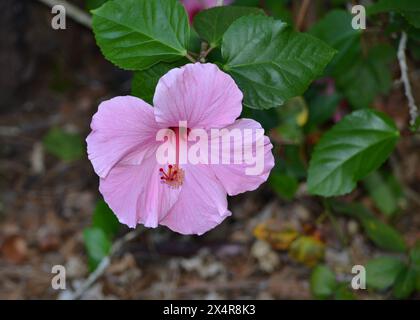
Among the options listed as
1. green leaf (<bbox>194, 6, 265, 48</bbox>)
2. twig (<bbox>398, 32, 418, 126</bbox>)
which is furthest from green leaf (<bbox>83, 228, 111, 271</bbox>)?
twig (<bbox>398, 32, 418, 126</bbox>)

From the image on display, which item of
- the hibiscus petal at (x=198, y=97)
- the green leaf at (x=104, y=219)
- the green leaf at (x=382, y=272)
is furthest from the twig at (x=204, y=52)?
the green leaf at (x=382, y=272)

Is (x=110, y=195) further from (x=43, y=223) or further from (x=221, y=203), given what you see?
(x=43, y=223)

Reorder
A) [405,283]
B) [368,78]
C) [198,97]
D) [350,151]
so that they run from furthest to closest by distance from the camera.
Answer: [368,78]
[405,283]
[350,151]
[198,97]

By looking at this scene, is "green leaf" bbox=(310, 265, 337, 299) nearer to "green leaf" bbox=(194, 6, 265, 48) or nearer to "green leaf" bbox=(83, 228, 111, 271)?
"green leaf" bbox=(83, 228, 111, 271)

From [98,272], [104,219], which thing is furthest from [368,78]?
[98,272]

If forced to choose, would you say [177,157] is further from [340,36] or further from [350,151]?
[340,36]

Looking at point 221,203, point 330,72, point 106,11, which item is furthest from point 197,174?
point 330,72

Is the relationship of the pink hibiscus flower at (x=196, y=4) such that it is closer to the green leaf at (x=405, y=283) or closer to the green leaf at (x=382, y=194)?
the green leaf at (x=382, y=194)
